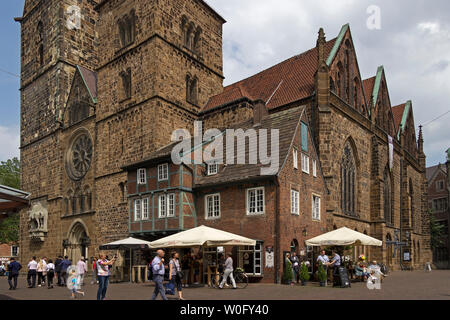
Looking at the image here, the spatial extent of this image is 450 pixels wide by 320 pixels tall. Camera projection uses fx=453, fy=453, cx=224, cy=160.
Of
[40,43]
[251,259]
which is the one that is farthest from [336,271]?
[40,43]

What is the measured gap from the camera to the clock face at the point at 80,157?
3819 cm

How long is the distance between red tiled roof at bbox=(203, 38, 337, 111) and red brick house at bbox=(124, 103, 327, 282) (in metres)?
7.04

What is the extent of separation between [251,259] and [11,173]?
153ft

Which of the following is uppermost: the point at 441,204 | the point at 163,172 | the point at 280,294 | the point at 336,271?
the point at 163,172

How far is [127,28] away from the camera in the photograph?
37.2 meters

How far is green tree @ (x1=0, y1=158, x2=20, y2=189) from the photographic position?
56.9m

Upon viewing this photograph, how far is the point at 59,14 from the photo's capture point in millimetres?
42969

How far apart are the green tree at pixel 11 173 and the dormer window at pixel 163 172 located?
3688 cm

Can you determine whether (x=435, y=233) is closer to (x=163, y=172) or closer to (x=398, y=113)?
(x=398, y=113)

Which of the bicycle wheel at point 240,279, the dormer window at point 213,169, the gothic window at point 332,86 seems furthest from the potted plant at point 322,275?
the gothic window at point 332,86

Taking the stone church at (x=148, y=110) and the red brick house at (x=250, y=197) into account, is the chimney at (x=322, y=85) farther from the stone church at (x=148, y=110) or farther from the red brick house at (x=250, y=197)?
the red brick house at (x=250, y=197)

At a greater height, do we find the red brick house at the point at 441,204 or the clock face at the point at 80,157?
the clock face at the point at 80,157

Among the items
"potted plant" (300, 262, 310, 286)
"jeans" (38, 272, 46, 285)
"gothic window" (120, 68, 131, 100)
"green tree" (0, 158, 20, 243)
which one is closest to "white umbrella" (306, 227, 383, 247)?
"potted plant" (300, 262, 310, 286)
